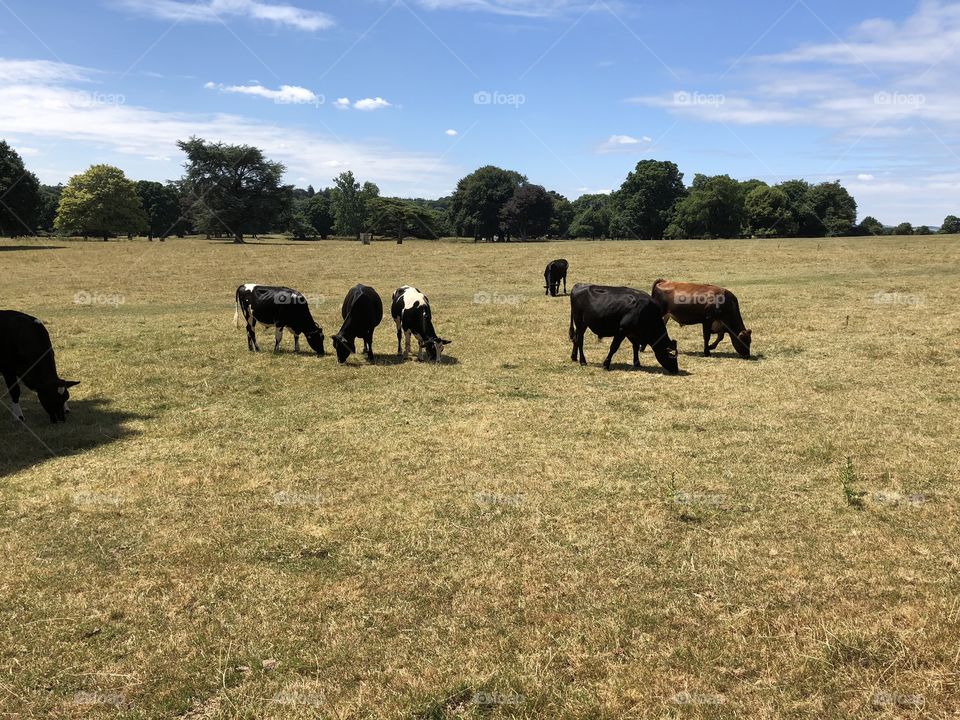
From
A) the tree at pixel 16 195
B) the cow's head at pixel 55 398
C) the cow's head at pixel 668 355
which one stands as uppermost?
the tree at pixel 16 195

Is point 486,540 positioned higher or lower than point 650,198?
lower

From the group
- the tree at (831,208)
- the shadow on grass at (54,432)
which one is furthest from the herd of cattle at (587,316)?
the tree at (831,208)

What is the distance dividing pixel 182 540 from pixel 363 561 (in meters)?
2.19

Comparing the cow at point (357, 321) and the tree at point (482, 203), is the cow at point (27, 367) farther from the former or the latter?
the tree at point (482, 203)

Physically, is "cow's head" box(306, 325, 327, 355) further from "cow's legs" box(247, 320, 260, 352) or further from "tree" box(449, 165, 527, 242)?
"tree" box(449, 165, 527, 242)

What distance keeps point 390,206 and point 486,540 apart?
286 feet

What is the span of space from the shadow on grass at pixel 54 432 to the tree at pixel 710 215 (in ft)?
291

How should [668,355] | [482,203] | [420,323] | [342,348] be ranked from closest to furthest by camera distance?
[668,355] → [342,348] → [420,323] → [482,203]

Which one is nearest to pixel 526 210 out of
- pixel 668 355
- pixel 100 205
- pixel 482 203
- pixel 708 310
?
pixel 482 203

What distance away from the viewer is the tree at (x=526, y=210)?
92.9 metres

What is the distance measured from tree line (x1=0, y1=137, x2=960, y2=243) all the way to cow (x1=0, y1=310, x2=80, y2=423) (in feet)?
227

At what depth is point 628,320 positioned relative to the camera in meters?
14.8

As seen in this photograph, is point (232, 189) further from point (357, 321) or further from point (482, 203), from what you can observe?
point (357, 321)

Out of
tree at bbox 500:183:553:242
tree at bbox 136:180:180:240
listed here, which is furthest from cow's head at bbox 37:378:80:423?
tree at bbox 136:180:180:240
